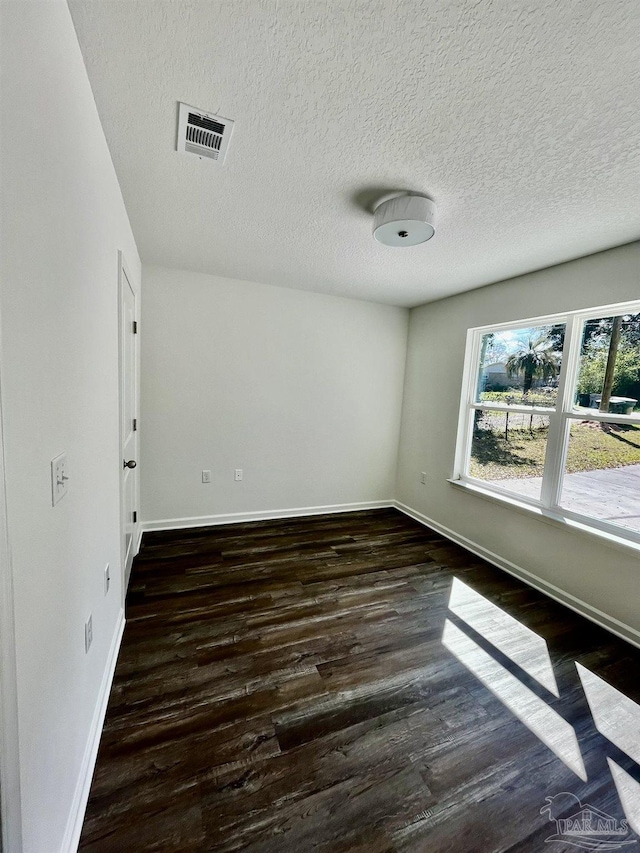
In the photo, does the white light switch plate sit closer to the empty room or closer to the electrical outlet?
the empty room

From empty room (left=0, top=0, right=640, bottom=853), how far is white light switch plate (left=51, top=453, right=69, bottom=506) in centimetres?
2

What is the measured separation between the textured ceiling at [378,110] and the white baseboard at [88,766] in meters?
2.39

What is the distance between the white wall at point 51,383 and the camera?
2.27 feet

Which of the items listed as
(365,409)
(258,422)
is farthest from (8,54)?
(365,409)

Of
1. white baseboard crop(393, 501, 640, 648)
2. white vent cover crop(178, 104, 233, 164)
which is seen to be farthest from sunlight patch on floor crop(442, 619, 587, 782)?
white vent cover crop(178, 104, 233, 164)

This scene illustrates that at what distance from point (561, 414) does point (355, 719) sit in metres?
2.44

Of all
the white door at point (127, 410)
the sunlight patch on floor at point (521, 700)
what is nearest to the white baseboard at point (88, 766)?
the white door at point (127, 410)

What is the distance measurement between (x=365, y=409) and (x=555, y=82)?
10.0 ft

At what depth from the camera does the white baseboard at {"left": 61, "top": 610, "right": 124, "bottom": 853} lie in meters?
1.02

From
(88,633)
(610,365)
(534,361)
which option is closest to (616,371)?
(610,365)

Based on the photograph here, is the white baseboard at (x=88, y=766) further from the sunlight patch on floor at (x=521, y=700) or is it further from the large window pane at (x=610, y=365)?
the large window pane at (x=610, y=365)

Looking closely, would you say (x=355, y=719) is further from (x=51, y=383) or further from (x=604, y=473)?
(x=604, y=473)

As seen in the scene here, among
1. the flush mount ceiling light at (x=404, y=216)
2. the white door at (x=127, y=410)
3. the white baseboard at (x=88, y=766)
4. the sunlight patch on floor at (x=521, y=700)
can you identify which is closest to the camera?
the white baseboard at (x=88, y=766)

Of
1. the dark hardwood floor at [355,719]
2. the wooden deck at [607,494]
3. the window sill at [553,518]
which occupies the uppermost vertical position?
the wooden deck at [607,494]
